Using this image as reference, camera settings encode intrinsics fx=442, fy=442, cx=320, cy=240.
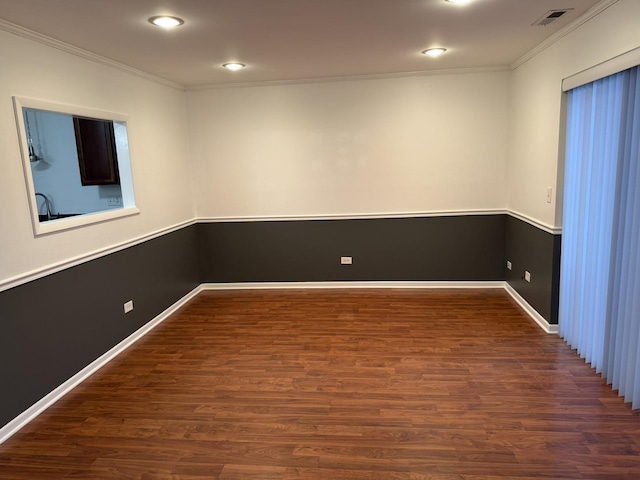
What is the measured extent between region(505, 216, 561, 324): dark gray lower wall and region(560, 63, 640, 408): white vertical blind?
90 millimetres

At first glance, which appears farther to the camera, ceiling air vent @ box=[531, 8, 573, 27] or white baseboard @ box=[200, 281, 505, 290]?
white baseboard @ box=[200, 281, 505, 290]

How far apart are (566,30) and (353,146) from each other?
231 cm

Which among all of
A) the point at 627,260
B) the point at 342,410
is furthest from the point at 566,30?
the point at 342,410

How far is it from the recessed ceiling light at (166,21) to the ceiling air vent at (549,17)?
2.33 m

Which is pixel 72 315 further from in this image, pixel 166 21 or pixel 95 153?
pixel 166 21

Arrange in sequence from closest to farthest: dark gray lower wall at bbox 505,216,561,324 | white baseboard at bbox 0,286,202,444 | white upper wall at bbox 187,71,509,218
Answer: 1. white baseboard at bbox 0,286,202,444
2. dark gray lower wall at bbox 505,216,561,324
3. white upper wall at bbox 187,71,509,218

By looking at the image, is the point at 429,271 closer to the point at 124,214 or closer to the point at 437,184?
the point at 437,184

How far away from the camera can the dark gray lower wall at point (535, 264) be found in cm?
364

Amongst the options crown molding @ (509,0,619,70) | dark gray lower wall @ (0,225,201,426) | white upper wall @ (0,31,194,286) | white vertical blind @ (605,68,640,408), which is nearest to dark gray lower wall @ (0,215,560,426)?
dark gray lower wall @ (0,225,201,426)

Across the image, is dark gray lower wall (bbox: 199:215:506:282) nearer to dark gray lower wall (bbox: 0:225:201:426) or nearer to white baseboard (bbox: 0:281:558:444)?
white baseboard (bbox: 0:281:558:444)

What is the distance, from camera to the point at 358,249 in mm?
5203

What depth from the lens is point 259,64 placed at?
4.04m

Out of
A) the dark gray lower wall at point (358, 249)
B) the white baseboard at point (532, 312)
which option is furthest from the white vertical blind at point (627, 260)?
the dark gray lower wall at point (358, 249)

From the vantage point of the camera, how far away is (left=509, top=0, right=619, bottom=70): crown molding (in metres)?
2.68
